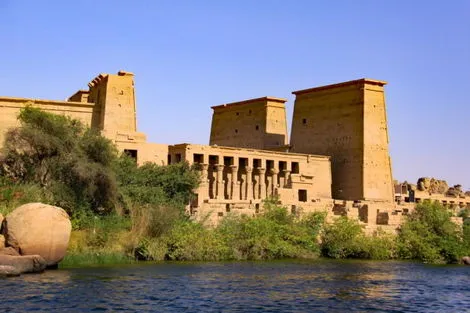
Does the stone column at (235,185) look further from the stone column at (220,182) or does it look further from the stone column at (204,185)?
the stone column at (204,185)

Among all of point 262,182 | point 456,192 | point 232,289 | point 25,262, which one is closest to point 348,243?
point 262,182

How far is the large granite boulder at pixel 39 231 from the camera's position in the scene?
19.4 metres

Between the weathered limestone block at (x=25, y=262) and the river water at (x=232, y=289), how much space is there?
0.36m

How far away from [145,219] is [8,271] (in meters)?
7.35

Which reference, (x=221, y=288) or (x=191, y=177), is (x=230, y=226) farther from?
(x=221, y=288)

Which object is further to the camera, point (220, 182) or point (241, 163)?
point (241, 163)

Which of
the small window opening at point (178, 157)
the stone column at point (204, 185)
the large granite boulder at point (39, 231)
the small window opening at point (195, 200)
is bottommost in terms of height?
the large granite boulder at point (39, 231)

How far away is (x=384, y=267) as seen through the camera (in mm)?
25016

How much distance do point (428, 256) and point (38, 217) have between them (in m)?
16.5

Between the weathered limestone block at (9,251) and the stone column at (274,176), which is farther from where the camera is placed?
the stone column at (274,176)

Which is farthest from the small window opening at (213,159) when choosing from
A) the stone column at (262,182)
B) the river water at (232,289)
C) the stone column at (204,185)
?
the river water at (232,289)

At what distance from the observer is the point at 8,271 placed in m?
18.0

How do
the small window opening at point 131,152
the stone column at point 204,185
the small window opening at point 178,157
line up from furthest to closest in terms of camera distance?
the small window opening at point 178,157, the stone column at point 204,185, the small window opening at point 131,152

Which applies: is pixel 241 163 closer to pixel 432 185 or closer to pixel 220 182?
pixel 220 182
